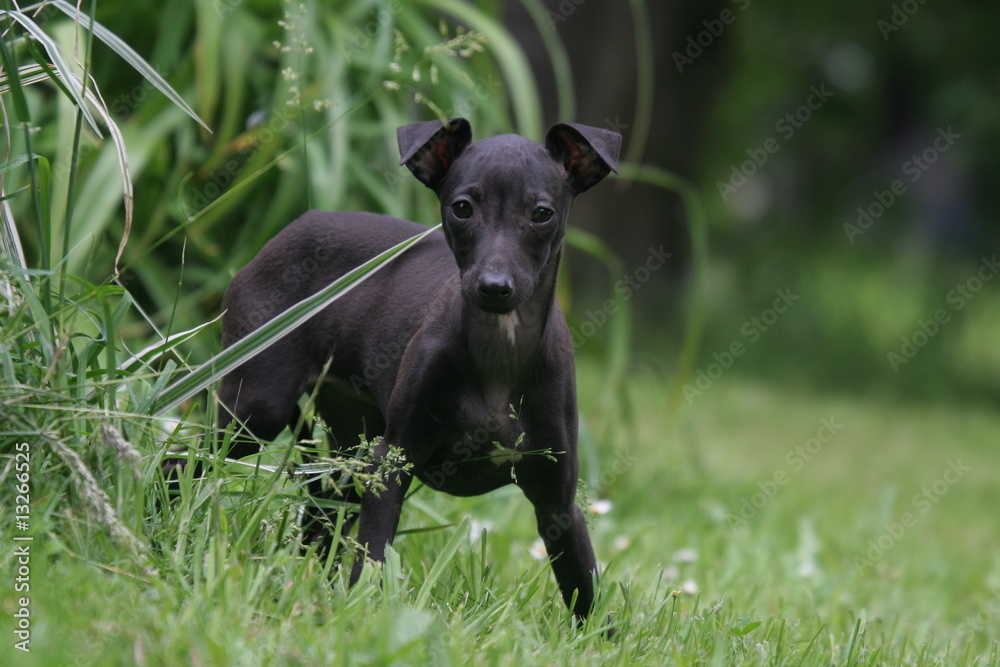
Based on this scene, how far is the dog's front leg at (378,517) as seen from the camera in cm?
244

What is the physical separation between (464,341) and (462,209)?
0.32 m

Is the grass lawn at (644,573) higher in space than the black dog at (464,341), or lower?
lower

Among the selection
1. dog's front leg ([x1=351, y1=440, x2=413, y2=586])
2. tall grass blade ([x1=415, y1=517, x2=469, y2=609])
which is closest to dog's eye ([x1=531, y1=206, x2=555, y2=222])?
dog's front leg ([x1=351, y1=440, x2=413, y2=586])

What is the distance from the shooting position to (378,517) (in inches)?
96.6

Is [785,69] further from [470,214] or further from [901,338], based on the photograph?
[470,214]

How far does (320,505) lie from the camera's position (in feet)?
8.57

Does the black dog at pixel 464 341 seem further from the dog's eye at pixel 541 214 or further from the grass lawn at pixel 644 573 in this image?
the grass lawn at pixel 644 573

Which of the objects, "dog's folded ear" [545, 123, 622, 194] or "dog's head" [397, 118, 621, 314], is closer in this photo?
"dog's head" [397, 118, 621, 314]

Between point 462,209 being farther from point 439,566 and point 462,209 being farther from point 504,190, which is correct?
point 439,566

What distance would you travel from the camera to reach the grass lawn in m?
1.97

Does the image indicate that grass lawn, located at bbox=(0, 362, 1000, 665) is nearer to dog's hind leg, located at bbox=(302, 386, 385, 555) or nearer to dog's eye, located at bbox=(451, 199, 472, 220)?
dog's hind leg, located at bbox=(302, 386, 385, 555)

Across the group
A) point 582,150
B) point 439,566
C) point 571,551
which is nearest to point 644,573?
point 571,551

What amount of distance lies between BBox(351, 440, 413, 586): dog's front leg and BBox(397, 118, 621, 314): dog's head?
1.55 feet

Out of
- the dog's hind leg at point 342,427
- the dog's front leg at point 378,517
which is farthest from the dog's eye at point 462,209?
the dog's hind leg at point 342,427
